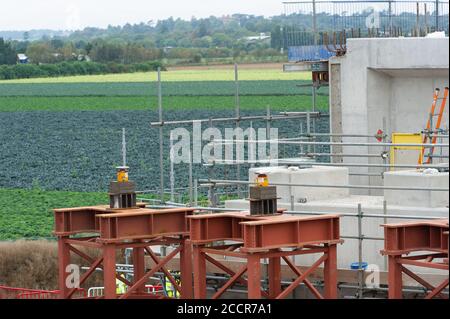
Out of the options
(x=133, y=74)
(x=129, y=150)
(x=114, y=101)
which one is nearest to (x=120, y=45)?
(x=133, y=74)

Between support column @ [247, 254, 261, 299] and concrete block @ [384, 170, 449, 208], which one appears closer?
support column @ [247, 254, 261, 299]

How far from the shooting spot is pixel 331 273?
70.3 ft

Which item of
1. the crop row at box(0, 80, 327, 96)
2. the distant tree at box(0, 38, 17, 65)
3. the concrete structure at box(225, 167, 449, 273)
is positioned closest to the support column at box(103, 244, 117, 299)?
the concrete structure at box(225, 167, 449, 273)

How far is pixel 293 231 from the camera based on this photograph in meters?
20.7

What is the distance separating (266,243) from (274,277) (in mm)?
2024

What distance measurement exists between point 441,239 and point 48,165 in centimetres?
4445

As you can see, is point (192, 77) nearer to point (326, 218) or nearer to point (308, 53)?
point (308, 53)

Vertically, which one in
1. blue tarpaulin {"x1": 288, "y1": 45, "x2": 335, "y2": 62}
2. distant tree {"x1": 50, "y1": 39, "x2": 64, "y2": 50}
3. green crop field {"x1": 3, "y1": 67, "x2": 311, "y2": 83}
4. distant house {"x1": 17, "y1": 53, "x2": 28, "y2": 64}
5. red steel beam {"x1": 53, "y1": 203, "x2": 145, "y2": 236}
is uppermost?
distant tree {"x1": 50, "y1": 39, "x2": 64, "y2": 50}

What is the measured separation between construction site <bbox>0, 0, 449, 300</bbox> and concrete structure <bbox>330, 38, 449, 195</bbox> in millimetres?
27

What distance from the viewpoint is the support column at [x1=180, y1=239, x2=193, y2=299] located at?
77.7 feet

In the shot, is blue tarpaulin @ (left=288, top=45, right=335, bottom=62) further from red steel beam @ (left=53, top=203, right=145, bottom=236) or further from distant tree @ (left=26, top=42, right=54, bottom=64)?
distant tree @ (left=26, top=42, right=54, bottom=64)

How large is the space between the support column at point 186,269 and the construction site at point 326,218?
0.08 feet

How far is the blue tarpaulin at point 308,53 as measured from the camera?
32.4 m
